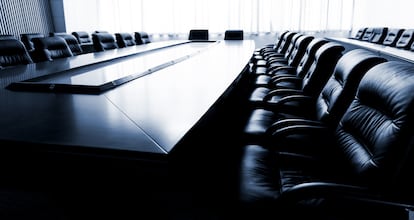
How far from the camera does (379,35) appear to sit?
19.6 feet

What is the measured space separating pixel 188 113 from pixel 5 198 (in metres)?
1.29

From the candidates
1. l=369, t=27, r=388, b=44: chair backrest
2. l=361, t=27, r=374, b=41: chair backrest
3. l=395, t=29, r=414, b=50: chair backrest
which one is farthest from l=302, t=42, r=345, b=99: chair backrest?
l=361, t=27, r=374, b=41: chair backrest

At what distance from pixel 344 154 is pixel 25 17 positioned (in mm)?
6843

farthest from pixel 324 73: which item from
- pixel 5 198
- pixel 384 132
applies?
pixel 5 198

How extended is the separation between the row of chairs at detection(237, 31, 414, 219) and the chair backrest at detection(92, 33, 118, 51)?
3.17 meters

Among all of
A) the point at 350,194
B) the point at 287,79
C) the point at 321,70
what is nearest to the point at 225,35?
the point at 287,79

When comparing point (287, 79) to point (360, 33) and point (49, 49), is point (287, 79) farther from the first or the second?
point (360, 33)

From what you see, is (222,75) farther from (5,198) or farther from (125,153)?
(5,198)

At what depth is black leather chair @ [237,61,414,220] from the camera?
2.90 feet

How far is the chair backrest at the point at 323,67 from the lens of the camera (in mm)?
1948

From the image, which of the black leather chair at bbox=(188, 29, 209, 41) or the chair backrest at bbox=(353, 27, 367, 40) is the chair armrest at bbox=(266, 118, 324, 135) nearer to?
the black leather chair at bbox=(188, 29, 209, 41)

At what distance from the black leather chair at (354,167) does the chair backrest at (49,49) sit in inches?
103

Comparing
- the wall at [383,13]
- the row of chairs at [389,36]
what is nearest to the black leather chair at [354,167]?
the row of chairs at [389,36]

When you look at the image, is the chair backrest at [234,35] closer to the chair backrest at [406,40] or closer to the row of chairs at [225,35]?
the row of chairs at [225,35]
